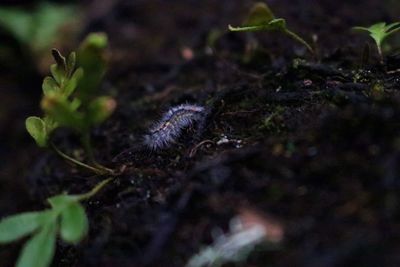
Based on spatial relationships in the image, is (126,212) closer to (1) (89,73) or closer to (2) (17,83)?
(1) (89,73)

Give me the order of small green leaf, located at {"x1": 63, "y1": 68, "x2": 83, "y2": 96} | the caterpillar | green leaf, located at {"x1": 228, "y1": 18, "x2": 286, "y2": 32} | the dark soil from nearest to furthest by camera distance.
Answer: the dark soil, small green leaf, located at {"x1": 63, "y1": 68, "x2": 83, "y2": 96}, the caterpillar, green leaf, located at {"x1": 228, "y1": 18, "x2": 286, "y2": 32}

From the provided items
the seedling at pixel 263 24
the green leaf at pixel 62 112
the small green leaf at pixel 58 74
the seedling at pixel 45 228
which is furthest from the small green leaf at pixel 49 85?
the seedling at pixel 263 24

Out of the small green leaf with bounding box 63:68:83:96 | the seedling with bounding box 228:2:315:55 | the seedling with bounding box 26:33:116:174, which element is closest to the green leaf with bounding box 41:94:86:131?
the seedling with bounding box 26:33:116:174

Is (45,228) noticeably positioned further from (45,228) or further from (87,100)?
(87,100)

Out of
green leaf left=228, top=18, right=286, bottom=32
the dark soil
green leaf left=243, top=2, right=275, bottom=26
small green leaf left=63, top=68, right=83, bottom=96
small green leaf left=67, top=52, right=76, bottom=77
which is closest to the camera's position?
the dark soil

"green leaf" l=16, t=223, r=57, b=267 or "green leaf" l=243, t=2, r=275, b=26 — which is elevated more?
"green leaf" l=243, t=2, r=275, b=26

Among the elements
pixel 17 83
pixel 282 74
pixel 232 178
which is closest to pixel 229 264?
pixel 232 178

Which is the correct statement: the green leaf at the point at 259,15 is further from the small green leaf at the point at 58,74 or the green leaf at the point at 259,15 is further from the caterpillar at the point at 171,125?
the small green leaf at the point at 58,74

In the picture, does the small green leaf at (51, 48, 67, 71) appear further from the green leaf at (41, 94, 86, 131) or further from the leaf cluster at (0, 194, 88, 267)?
the leaf cluster at (0, 194, 88, 267)
